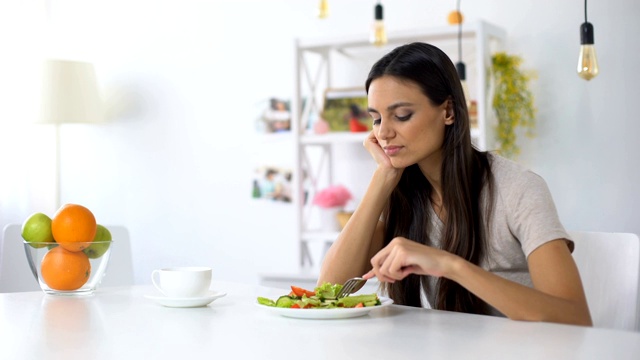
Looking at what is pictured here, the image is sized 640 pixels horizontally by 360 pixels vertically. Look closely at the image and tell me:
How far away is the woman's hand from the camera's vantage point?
153 centimetres

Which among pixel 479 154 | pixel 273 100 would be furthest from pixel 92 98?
pixel 479 154

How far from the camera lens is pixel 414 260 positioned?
1530mm

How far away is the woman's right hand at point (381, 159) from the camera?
203 centimetres

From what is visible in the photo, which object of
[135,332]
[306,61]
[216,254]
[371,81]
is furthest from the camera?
[216,254]

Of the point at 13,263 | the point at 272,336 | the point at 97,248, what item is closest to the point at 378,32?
the point at 13,263

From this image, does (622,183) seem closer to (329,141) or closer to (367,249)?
(329,141)

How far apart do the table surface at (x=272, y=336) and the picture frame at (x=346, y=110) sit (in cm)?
195

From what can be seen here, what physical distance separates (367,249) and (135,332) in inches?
29.9

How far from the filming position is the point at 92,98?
442 cm

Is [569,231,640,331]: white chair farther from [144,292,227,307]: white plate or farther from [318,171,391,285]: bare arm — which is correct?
[144,292,227,307]: white plate

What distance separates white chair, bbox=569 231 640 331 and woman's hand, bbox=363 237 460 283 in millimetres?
472

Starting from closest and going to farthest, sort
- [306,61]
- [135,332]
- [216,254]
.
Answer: [135,332] → [306,61] → [216,254]

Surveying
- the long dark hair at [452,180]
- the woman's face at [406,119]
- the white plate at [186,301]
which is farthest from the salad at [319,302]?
the woman's face at [406,119]

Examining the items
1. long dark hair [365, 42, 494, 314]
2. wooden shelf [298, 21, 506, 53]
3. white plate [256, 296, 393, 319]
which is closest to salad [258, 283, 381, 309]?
white plate [256, 296, 393, 319]
